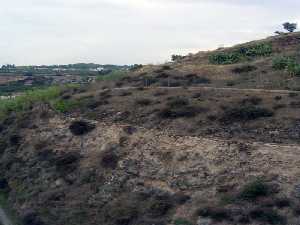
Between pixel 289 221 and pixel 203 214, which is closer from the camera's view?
pixel 289 221

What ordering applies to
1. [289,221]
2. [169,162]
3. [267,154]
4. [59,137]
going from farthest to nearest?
[59,137] → [169,162] → [267,154] → [289,221]

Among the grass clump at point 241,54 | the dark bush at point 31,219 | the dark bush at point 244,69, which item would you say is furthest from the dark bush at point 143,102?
the grass clump at point 241,54

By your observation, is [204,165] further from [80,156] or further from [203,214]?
[80,156]

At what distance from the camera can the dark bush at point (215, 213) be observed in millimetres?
30891

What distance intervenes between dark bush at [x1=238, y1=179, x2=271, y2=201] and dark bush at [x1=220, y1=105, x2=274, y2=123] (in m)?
9.64

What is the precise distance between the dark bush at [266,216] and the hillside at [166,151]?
0.18 feet

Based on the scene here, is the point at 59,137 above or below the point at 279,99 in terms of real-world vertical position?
below

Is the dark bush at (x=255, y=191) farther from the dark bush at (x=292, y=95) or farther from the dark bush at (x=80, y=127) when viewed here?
the dark bush at (x=80, y=127)

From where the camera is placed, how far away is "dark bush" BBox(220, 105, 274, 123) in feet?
136

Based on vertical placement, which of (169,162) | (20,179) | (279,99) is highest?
(279,99)

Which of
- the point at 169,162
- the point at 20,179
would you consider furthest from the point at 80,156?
the point at 169,162

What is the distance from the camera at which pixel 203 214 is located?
31.8m

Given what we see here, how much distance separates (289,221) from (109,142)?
2009 cm

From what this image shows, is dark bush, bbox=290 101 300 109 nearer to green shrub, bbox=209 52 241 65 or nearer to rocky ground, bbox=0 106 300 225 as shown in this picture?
rocky ground, bbox=0 106 300 225
